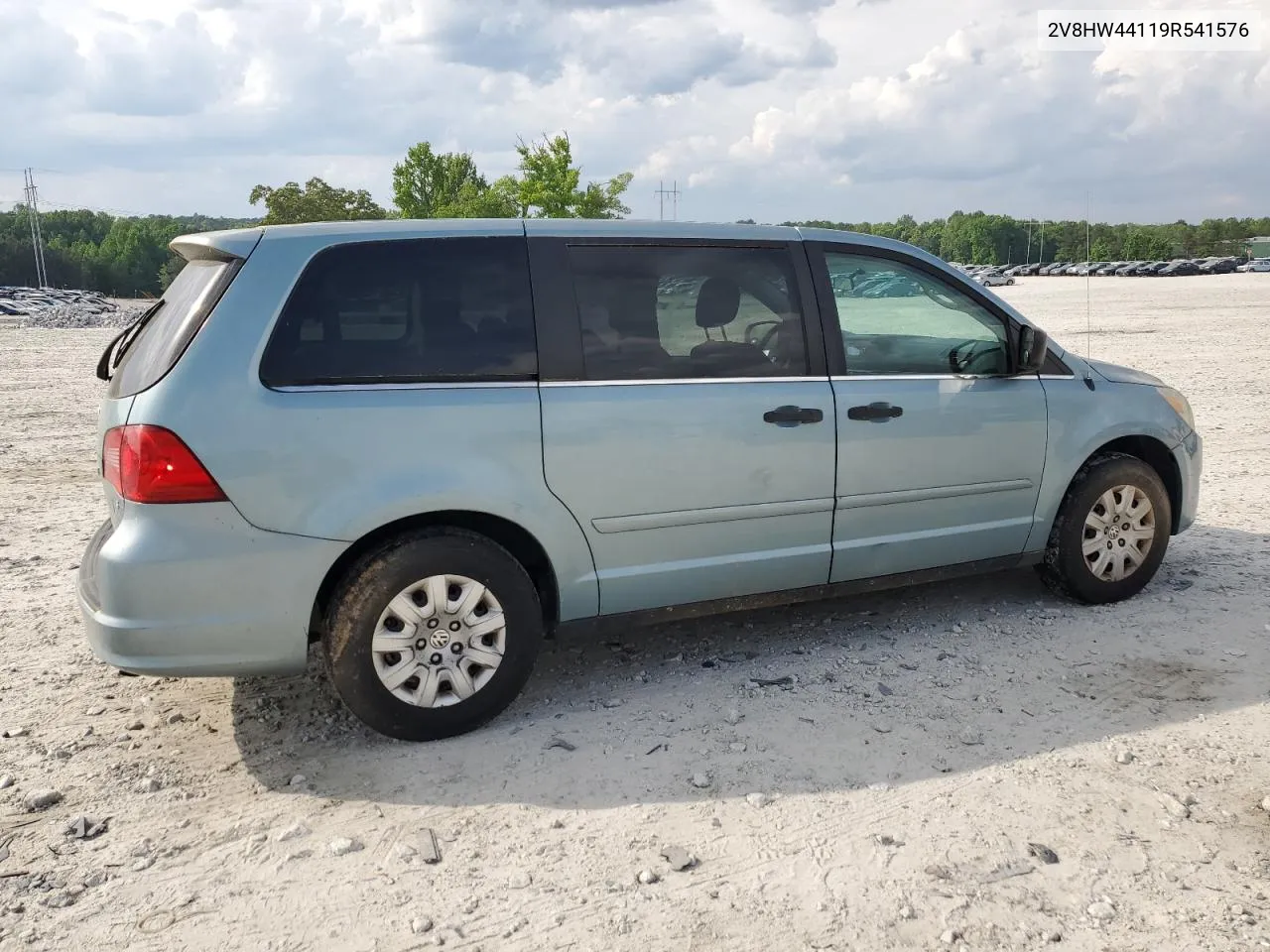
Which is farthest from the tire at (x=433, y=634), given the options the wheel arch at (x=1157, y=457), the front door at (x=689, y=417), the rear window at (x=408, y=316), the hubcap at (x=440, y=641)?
the wheel arch at (x=1157, y=457)

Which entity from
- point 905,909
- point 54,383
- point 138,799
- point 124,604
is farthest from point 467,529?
point 54,383

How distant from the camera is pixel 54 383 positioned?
17.9 m

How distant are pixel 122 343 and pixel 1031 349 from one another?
3985 millimetres

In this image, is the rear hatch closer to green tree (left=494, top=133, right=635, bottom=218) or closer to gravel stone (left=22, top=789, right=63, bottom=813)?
gravel stone (left=22, top=789, right=63, bottom=813)

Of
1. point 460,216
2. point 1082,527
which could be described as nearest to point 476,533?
point 1082,527

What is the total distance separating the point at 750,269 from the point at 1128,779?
2.44 meters

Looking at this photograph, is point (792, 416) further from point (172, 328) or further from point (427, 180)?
point (427, 180)

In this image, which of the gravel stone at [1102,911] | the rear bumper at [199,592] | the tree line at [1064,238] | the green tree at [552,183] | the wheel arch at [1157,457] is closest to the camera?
the gravel stone at [1102,911]

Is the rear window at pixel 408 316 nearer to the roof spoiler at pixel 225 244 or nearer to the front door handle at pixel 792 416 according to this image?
the roof spoiler at pixel 225 244

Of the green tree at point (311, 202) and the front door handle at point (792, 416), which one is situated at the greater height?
the green tree at point (311, 202)

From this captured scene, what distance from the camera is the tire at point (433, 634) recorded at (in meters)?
3.71

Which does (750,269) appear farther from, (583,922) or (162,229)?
(162,229)

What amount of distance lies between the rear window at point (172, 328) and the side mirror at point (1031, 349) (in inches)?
136

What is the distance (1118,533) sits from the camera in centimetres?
524
